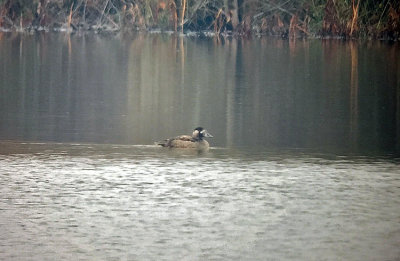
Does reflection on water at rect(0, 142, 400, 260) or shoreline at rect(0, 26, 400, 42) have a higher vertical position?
shoreline at rect(0, 26, 400, 42)

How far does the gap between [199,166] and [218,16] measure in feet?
89.4

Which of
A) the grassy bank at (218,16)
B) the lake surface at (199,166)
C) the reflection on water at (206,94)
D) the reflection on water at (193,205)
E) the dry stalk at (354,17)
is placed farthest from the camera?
the grassy bank at (218,16)

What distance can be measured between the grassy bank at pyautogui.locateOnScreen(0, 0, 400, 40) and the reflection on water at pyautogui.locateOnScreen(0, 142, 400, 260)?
72.3 feet

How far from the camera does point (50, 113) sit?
15375 millimetres

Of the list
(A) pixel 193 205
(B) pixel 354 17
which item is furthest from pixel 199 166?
(B) pixel 354 17

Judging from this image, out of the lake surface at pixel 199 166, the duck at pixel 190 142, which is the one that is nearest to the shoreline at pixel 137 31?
the lake surface at pixel 199 166

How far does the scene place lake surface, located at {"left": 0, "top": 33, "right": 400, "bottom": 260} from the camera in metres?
7.91

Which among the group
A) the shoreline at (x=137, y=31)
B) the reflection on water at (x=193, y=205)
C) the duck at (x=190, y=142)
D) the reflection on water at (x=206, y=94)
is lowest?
the reflection on water at (x=193, y=205)

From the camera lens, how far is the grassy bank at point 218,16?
3388cm

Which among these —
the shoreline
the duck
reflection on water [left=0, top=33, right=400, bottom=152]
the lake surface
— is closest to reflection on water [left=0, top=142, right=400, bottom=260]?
the lake surface

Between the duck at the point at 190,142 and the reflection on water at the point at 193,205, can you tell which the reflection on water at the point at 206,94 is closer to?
the duck at the point at 190,142

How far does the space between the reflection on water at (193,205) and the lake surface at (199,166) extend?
0.05 feet

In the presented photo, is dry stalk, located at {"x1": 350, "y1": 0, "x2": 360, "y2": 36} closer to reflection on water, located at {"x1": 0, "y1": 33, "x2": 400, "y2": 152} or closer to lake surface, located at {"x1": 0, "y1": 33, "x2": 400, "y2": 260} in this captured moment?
reflection on water, located at {"x1": 0, "y1": 33, "x2": 400, "y2": 152}

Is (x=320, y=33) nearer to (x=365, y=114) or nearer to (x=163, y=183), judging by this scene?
(x=365, y=114)
